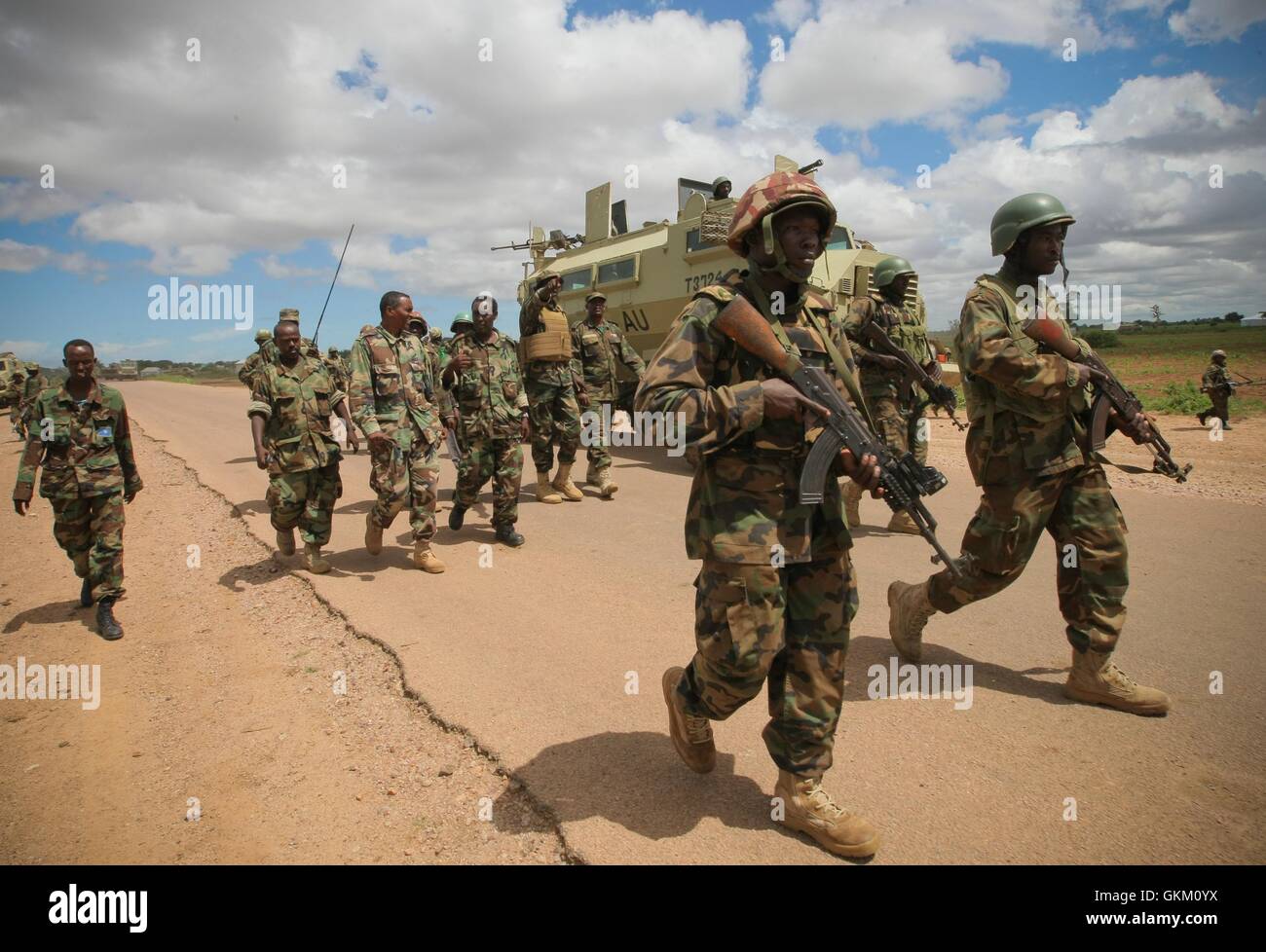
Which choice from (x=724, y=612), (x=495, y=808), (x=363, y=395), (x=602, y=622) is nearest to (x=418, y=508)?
(x=363, y=395)

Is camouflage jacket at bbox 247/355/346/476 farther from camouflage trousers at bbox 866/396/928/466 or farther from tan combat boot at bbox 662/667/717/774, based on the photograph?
camouflage trousers at bbox 866/396/928/466

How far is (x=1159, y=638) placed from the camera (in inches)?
149

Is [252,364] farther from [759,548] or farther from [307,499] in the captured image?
[759,548]

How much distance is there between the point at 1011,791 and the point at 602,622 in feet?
7.59

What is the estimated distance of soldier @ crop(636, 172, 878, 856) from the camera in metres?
2.26

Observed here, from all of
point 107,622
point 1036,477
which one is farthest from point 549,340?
point 1036,477

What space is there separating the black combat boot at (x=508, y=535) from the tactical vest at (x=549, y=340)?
1.96 m

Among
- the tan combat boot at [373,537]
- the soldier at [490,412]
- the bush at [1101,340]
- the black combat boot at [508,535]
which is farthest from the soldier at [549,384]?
→ the bush at [1101,340]

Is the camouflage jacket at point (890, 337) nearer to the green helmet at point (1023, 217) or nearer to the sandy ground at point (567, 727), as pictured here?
the sandy ground at point (567, 727)

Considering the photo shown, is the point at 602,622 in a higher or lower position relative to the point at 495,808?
higher

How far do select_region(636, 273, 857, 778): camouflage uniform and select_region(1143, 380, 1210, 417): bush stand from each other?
51.0ft

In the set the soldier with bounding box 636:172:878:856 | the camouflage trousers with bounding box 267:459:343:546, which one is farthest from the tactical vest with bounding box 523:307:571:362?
the soldier with bounding box 636:172:878:856

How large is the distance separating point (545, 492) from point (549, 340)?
1.66 meters
